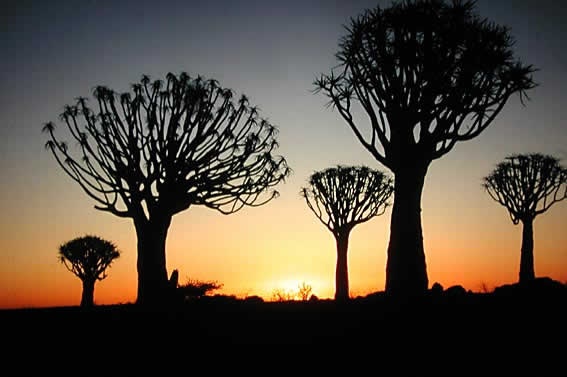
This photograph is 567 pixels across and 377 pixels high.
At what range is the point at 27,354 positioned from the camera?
6.80 m

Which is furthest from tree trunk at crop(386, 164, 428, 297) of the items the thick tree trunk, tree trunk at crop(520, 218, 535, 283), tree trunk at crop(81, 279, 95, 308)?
tree trunk at crop(81, 279, 95, 308)

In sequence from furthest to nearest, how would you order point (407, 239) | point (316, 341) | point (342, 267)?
point (342, 267) → point (407, 239) → point (316, 341)

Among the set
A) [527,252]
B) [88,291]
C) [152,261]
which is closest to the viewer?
[152,261]

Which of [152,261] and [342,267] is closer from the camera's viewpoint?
[152,261]

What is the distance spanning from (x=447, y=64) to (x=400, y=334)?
850 cm

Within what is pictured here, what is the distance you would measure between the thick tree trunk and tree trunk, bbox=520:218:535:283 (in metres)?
7.53

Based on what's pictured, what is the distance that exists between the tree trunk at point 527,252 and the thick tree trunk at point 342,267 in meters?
7.53

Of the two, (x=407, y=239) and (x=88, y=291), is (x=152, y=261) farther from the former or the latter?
(x=88, y=291)

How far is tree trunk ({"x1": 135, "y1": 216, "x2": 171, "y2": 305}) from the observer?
1580 cm

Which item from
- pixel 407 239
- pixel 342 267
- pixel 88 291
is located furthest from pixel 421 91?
pixel 88 291

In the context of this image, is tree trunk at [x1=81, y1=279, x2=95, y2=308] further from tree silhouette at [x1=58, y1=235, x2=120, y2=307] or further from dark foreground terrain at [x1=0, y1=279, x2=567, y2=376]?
dark foreground terrain at [x1=0, y1=279, x2=567, y2=376]

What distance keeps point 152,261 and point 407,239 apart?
773cm

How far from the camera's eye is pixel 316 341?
6.84 metres

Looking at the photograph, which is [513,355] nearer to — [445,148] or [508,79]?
[445,148]
